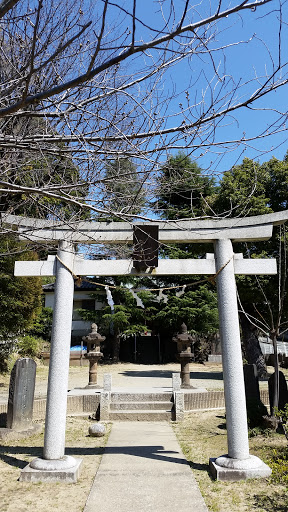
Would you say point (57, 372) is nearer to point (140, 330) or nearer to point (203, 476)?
point (203, 476)

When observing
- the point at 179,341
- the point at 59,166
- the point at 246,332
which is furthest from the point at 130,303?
the point at 59,166

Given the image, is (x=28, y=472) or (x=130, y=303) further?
(x=130, y=303)

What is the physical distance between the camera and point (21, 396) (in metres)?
7.56

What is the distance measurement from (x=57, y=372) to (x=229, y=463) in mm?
2512

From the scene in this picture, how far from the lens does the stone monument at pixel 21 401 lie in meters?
7.28

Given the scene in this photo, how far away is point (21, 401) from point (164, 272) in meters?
4.18

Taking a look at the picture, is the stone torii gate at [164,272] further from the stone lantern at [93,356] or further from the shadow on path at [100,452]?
the stone lantern at [93,356]

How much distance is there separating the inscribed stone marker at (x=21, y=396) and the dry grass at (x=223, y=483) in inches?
120

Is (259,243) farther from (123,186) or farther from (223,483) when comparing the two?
(123,186)

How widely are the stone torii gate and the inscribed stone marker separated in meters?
2.67

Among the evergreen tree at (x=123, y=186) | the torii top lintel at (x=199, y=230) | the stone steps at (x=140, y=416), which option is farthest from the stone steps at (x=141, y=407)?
Result: the evergreen tree at (x=123, y=186)

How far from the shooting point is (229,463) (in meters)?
4.80

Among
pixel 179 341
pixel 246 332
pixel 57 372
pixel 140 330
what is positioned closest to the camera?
pixel 57 372

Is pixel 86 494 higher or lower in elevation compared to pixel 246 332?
lower
